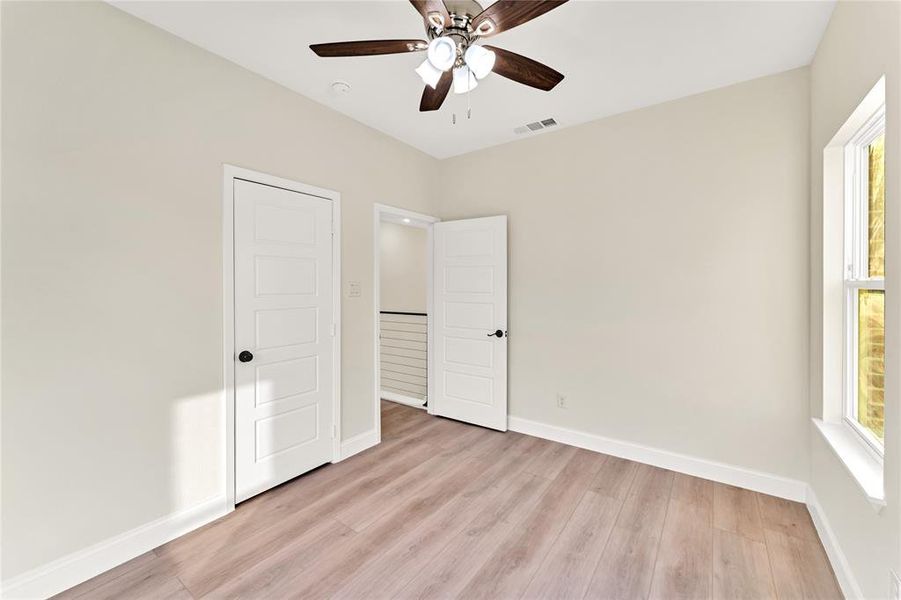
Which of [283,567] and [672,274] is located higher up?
[672,274]

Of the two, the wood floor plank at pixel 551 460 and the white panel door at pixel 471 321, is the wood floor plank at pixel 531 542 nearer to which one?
the wood floor plank at pixel 551 460

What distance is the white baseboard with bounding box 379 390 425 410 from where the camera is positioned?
4.41 m

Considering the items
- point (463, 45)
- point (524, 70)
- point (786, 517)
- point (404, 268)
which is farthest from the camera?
point (404, 268)

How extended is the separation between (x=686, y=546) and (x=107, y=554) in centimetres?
297

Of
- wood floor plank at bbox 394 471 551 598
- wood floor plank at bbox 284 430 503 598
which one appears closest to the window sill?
wood floor plank at bbox 394 471 551 598

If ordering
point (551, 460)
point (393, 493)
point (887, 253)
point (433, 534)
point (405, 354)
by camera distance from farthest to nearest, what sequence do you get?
1. point (405, 354)
2. point (551, 460)
3. point (393, 493)
4. point (433, 534)
5. point (887, 253)

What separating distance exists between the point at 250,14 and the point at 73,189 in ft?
4.03

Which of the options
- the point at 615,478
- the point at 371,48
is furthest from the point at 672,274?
the point at 371,48

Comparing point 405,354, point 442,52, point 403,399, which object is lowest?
point 403,399

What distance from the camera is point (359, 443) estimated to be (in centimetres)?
320

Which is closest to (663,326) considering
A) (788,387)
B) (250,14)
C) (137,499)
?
(788,387)

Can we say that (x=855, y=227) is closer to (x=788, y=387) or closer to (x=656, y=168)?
(x=788, y=387)

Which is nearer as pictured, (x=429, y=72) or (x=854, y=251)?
(x=429, y=72)

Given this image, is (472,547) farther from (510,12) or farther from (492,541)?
(510,12)
